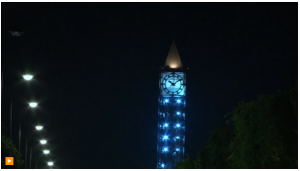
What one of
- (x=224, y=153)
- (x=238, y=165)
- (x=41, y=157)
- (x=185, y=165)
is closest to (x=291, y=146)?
(x=238, y=165)

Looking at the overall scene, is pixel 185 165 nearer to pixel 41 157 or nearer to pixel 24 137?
pixel 24 137

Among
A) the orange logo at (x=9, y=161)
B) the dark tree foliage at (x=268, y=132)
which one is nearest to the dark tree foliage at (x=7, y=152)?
the orange logo at (x=9, y=161)

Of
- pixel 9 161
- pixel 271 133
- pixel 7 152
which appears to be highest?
pixel 271 133

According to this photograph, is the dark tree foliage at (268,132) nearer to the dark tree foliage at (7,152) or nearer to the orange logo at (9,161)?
the dark tree foliage at (7,152)

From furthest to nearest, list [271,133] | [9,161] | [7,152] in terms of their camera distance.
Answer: [7,152] → [271,133] → [9,161]

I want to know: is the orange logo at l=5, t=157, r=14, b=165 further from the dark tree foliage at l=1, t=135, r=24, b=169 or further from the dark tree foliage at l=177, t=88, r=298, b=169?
the dark tree foliage at l=177, t=88, r=298, b=169

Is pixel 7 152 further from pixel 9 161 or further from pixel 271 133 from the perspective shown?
pixel 271 133

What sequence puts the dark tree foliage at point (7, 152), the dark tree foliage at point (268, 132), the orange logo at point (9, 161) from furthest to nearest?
the dark tree foliage at point (7, 152) < the dark tree foliage at point (268, 132) < the orange logo at point (9, 161)

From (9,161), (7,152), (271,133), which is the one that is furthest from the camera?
(7,152)

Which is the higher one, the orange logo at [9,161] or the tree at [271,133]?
Answer: the tree at [271,133]

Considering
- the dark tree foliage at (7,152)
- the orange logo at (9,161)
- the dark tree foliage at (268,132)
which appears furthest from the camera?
the dark tree foliage at (7,152)

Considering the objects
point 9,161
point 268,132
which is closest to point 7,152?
point 9,161

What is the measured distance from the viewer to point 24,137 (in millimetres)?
108500

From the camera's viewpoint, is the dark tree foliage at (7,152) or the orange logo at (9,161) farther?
the dark tree foliage at (7,152)
